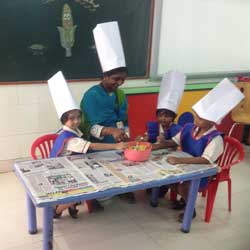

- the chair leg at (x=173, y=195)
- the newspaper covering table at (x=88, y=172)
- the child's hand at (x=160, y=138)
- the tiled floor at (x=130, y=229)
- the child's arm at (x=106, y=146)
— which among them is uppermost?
the child's arm at (x=106, y=146)

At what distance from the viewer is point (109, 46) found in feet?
6.95

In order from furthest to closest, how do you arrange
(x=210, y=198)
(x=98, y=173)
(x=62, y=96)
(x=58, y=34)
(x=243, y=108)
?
1. (x=243, y=108)
2. (x=58, y=34)
3. (x=210, y=198)
4. (x=62, y=96)
5. (x=98, y=173)

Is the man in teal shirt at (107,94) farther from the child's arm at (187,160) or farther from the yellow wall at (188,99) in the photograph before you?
the yellow wall at (188,99)

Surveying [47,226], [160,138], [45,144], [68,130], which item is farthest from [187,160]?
[45,144]

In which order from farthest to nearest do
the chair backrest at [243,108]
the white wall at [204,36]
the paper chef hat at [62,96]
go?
1. the chair backrest at [243,108]
2. the white wall at [204,36]
3. the paper chef hat at [62,96]

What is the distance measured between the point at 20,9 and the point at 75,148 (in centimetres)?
121

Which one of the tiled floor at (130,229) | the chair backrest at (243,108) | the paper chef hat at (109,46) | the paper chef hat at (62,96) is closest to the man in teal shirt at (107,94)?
the paper chef hat at (109,46)

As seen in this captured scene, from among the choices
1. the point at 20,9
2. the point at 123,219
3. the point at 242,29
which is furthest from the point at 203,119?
the point at 242,29

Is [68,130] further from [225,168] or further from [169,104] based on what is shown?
[225,168]

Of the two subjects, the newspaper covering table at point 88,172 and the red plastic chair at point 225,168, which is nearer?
the newspaper covering table at point 88,172

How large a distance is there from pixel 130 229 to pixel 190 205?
0.39 metres

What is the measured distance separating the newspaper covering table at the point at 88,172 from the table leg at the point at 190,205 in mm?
120

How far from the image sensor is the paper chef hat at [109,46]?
211cm

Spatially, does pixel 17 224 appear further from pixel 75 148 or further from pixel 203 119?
pixel 203 119
